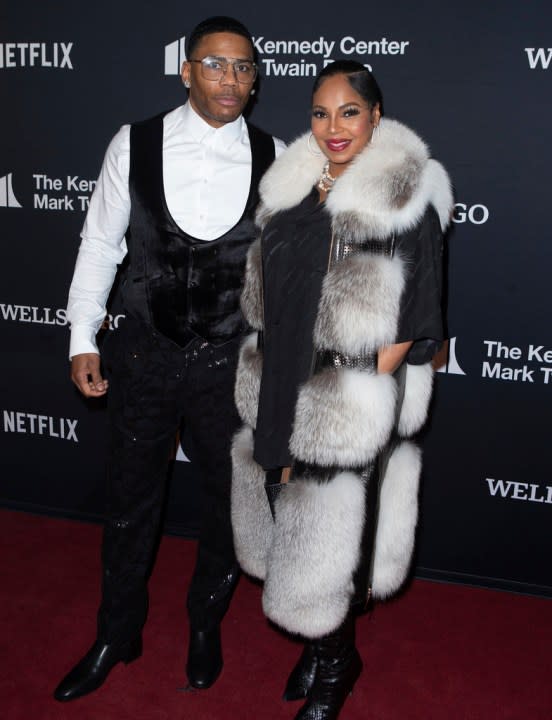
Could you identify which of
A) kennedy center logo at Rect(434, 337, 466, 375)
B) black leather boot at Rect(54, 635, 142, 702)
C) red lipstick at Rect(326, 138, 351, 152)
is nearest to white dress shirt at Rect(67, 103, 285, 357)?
red lipstick at Rect(326, 138, 351, 152)

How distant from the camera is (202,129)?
2.05 meters

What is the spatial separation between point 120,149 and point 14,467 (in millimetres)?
1793

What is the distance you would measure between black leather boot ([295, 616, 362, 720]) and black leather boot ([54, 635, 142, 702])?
0.59m

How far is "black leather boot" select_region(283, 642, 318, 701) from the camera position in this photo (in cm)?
217

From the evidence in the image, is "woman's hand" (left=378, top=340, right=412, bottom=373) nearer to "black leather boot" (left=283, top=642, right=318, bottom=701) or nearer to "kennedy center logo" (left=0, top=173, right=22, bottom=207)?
"black leather boot" (left=283, top=642, right=318, bottom=701)

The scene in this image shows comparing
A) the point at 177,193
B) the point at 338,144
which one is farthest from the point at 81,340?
the point at 338,144

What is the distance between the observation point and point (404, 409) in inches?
73.9

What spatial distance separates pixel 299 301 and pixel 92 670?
1.30m

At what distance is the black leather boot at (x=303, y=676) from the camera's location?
217cm

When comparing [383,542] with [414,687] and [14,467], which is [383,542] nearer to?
[414,687]

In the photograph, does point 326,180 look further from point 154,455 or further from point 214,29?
point 154,455

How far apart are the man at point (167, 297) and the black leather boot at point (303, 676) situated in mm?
237

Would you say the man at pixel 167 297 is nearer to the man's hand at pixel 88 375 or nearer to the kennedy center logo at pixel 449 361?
the man's hand at pixel 88 375

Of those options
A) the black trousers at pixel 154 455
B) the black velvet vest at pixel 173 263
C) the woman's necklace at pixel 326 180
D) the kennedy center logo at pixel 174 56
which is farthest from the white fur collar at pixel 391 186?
the kennedy center logo at pixel 174 56
